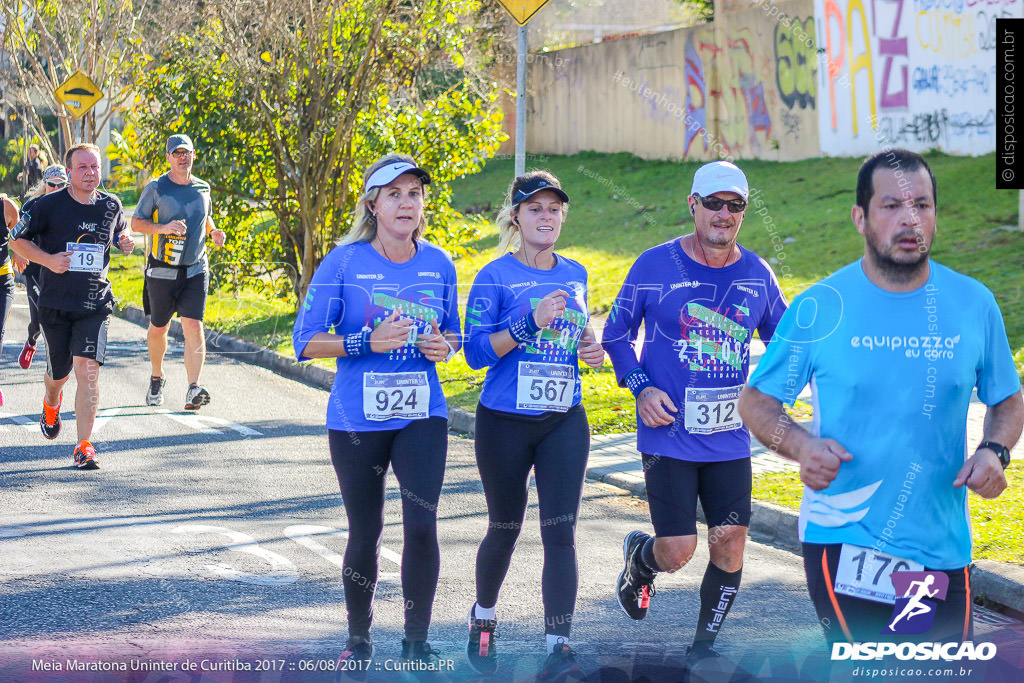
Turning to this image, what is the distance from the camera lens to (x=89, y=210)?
856 cm

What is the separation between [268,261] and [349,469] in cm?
1151

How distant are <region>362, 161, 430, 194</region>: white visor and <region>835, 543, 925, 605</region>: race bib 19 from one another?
228 cm

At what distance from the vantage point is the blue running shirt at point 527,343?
16.2 feet

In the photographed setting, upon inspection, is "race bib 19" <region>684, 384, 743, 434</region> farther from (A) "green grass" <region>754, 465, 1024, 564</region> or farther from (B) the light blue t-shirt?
(A) "green grass" <region>754, 465, 1024, 564</region>

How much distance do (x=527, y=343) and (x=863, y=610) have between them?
6.17 feet

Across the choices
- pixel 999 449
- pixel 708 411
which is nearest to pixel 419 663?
pixel 708 411

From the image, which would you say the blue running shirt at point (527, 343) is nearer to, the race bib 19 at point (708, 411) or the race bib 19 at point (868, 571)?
the race bib 19 at point (708, 411)

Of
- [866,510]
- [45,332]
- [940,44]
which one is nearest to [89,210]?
[45,332]

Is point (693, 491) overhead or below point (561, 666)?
overhead

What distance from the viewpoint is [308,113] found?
579 inches

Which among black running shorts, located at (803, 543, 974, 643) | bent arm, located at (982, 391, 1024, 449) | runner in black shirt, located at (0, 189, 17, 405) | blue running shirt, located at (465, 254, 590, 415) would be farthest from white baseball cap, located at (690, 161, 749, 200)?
runner in black shirt, located at (0, 189, 17, 405)

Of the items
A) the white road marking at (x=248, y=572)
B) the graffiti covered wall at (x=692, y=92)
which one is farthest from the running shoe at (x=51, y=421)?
the graffiti covered wall at (x=692, y=92)

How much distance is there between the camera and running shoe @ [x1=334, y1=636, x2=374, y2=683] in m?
4.71

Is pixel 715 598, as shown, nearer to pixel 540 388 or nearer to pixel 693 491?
pixel 693 491
